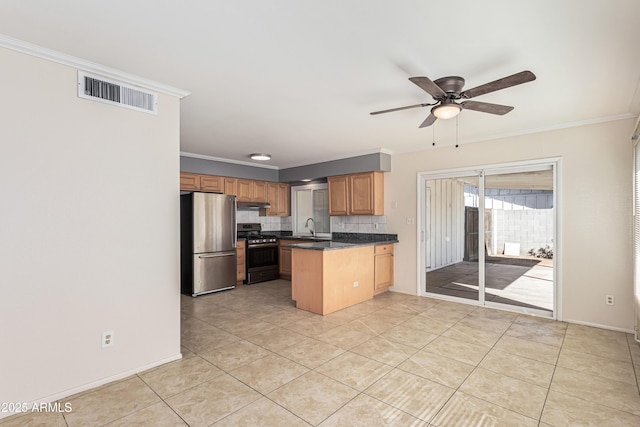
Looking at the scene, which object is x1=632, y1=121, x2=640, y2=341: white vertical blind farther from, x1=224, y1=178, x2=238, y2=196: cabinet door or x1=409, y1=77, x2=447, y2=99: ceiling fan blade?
x1=224, y1=178, x2=238, y2=196: cabinet door

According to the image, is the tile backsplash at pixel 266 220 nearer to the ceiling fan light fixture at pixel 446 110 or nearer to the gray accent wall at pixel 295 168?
the gray accent wall at pixel 295 168

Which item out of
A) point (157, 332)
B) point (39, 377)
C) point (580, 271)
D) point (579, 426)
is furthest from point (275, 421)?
point (580, 271)

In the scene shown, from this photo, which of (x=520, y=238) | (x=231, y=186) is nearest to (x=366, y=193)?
(x=520, y=238)

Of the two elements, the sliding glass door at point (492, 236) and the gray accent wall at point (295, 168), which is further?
the gray accent wall at point (295, 168)

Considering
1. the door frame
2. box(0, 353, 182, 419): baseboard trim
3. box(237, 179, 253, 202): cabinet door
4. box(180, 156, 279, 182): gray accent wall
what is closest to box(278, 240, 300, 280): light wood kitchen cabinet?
box(237, 179, 253, 202): cabinet door

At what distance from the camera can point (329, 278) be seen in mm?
4324

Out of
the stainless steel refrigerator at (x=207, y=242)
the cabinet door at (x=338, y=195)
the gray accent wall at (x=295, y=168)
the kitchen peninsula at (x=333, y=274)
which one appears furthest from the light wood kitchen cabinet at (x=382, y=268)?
the stainless steel refrigerator at (x=207, y=242)

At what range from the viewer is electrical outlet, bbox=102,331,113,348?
246cm

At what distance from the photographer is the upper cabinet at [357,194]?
5539 millimetres

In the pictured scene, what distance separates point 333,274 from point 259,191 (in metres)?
3.09

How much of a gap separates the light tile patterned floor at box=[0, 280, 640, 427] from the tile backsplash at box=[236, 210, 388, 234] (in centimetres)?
207

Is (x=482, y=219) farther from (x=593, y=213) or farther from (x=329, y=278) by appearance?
(x=329, y=278)

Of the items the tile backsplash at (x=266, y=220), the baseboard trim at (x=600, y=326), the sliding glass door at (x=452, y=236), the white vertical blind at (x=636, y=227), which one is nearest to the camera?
the white vertical blind at (x=636, y=227)

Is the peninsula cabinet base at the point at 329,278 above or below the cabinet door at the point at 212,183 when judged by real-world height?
below
